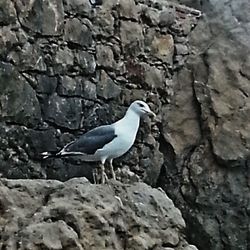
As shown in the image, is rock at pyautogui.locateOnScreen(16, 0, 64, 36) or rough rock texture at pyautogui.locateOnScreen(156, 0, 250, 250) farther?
rough rock texture at pyautogui.locateOnScreen(156, 0, 250, 250)

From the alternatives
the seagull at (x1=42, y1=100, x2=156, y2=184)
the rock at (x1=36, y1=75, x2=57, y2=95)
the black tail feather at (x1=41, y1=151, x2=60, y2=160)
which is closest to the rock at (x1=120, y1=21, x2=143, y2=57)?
the rock at (x1=36, y1=75, x2=57, y2=95)

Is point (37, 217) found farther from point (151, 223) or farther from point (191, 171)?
point (191, 171)

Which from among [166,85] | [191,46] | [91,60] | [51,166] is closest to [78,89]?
[91,60]

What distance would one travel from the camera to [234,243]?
4.87m

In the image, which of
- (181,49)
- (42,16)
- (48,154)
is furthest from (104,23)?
(48,154)

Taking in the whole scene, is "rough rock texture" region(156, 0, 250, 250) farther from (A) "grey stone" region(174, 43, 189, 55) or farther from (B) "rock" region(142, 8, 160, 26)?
(B) "rock" region(142, 8, 160, 26)

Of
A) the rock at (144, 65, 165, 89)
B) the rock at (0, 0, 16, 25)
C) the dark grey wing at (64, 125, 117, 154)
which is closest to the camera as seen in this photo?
the dark grey wing at (64, 125, 117, 154)

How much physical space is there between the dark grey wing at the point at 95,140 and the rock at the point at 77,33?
95 centimetres

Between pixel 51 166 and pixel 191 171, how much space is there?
3.75ft

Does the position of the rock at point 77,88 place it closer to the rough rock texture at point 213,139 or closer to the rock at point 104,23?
the rock at point 104,23

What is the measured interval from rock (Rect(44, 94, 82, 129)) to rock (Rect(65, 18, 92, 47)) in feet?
1.22

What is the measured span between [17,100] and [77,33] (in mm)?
650

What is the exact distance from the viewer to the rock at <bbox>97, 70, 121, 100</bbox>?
4633mm

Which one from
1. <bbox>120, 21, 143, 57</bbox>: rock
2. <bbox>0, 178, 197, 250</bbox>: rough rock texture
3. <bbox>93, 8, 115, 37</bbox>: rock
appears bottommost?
<bbox>120, 21, 143, 57</bbox>: rock
